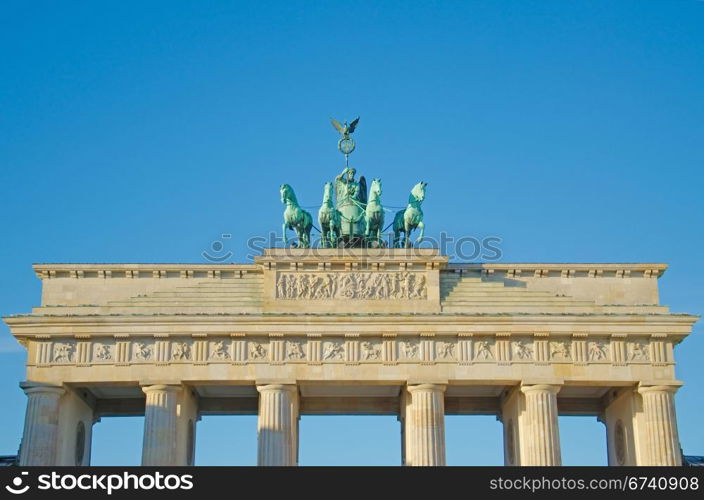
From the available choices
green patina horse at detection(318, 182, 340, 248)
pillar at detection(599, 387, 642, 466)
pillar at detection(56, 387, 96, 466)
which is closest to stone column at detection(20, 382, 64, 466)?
pillar at detection(56, 387, 96, 466)

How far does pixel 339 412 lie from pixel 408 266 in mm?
7953

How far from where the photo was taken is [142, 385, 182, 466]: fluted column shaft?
1820 inches

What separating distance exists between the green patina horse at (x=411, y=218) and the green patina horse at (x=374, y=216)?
701mm

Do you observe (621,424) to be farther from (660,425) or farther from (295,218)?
(295,218)

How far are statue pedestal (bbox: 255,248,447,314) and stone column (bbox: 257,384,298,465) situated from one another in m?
3.47

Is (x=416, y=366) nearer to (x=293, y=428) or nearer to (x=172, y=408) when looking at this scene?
(x=293, y=428)

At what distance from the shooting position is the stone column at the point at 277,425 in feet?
152

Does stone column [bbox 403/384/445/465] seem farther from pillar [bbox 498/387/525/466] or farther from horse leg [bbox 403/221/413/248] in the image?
horse leg [bbox 403/221/413/248]

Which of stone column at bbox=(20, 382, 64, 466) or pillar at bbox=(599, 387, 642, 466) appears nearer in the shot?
stone column at bbox=(20, 382, 64, 466)

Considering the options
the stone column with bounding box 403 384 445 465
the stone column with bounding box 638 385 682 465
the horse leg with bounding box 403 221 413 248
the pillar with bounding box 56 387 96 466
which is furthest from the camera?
the horse leg with bounding box 403 221 413 248

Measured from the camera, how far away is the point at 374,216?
50531mm

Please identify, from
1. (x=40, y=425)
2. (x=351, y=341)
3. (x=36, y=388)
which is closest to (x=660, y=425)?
(x=351, y=341)

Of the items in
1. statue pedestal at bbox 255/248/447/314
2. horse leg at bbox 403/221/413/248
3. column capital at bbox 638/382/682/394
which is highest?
horse leg at bbox 403/221/413/248

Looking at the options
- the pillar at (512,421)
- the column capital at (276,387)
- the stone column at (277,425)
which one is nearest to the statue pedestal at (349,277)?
the column capital at (276,387)
